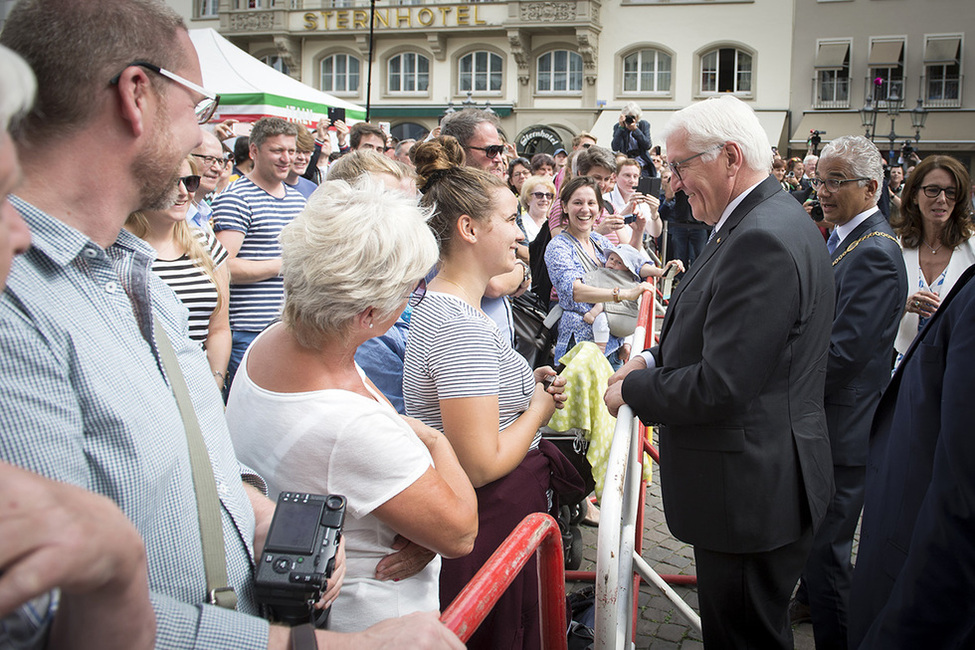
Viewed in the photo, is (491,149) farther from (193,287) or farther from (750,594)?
(750,594)

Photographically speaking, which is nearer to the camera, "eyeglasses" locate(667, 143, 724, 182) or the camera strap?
the camera strap

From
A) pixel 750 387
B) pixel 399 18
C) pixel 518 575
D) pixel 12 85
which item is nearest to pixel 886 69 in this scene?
pixel 399 18

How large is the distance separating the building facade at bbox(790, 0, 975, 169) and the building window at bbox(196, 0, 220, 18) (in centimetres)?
2889

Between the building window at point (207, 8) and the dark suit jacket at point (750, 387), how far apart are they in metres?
42.6

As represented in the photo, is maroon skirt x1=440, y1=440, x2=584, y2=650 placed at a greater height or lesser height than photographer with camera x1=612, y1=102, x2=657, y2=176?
lesser

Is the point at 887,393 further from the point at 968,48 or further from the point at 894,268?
the point at 968,48

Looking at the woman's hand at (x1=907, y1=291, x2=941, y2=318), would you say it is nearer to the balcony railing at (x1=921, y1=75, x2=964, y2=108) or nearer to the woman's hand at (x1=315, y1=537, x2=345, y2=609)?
the woman's hand at (x1=315, y1=537, x2=345, y2=609)

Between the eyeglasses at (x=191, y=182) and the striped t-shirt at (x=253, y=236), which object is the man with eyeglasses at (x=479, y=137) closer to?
the striped t-shirt at (x=253, y=236)

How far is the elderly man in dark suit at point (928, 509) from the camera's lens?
5.08 ft

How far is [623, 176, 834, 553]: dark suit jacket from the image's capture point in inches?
87.6

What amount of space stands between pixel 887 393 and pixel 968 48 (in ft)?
114

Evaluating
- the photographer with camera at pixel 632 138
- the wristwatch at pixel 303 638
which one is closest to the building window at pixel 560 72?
the photographer with camera at pixel 632 138

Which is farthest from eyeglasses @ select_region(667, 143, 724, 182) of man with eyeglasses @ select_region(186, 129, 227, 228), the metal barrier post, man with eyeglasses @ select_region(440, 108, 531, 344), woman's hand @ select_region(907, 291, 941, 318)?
man with eyeglasses @ select_region(186, 129, 227, 228)

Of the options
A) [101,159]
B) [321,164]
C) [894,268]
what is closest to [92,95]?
[101,159]
